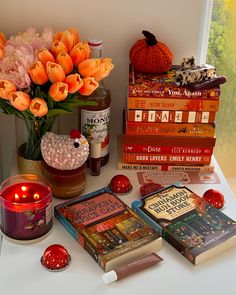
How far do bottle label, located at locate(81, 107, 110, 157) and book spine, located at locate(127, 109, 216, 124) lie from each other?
58mm

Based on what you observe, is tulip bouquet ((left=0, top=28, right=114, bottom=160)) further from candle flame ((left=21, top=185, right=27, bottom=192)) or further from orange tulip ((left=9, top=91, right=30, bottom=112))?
candle flame ((left=21, top=185, right=27, bottom=192))

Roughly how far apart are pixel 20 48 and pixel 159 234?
0.48m

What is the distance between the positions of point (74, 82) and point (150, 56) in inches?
10.2

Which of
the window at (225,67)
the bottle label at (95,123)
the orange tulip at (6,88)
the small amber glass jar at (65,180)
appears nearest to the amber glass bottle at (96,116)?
the bottle label at (95,123)

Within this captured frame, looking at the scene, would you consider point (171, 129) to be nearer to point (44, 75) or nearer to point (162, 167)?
point (162, 167)

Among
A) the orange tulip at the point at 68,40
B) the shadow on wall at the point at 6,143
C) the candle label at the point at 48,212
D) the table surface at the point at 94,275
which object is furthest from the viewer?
the shadow on wall at the point at 6,143

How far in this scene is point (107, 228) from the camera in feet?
3.33

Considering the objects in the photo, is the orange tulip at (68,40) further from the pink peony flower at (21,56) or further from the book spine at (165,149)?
the book spine at (165,149)

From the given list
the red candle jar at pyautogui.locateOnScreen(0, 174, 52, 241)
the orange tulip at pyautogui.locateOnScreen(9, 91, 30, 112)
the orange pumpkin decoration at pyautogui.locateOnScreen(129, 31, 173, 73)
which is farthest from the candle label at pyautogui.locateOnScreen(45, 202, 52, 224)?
the orange pumpkin decoration at pyautogui.locateOnScreen(129, 31, 173, 73)

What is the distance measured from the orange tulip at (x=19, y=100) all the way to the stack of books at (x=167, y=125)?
255 mm

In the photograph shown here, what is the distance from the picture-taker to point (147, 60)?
122cm

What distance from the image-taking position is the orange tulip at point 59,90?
1025 millimetres

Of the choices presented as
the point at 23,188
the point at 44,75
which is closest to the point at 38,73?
the point at 44,75

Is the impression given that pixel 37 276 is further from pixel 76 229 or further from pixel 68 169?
pixel 68 169
